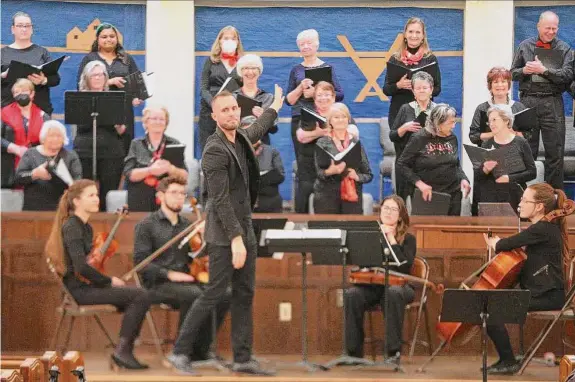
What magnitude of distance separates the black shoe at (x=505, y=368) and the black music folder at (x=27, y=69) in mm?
3797

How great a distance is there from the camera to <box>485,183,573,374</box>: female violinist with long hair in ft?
25.6

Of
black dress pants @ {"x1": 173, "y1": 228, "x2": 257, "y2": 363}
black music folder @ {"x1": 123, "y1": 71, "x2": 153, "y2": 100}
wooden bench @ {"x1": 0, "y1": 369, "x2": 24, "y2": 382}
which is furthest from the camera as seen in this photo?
black music folder @ {"x1": 123, "y1": 71, "x2": 153, "y2": 100}

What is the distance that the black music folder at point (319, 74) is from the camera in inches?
352

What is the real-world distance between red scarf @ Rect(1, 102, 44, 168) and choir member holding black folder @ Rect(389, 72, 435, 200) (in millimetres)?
2612

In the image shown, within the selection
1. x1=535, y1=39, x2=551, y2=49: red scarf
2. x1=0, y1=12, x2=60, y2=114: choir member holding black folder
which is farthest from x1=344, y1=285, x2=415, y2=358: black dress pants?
x1=0, y1=12, x2=60, y2=114: choir member holding black folder

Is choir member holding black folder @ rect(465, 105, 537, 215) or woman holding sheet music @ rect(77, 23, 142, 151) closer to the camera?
choir member holding black folder @ rect(465, 105, 537, 215)

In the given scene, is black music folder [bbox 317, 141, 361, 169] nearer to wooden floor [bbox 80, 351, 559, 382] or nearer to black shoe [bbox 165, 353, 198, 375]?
wooden floor [bbox 80, 351, 559, 382]

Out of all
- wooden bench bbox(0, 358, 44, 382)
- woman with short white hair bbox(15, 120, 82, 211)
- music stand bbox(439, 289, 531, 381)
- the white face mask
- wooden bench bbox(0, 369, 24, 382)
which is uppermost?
the white face mask

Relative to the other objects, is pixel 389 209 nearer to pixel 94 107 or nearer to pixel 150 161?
pixel 150 161

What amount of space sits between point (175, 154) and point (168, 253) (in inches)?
33.6

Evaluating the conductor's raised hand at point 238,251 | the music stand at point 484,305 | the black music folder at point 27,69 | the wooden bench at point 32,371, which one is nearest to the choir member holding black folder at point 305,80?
the black music folder at point 27,69

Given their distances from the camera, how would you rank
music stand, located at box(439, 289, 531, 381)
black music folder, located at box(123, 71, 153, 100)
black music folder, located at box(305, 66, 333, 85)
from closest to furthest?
music stand, located at box(439, 289, 531, 381) → black music folder, located at box(305, 66, 333, 85) → black music folder, located at box(123, 71, 153, 100)

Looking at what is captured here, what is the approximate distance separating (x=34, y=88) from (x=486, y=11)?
425 centimetres

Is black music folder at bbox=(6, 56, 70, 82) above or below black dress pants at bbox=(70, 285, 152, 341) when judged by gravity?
above
